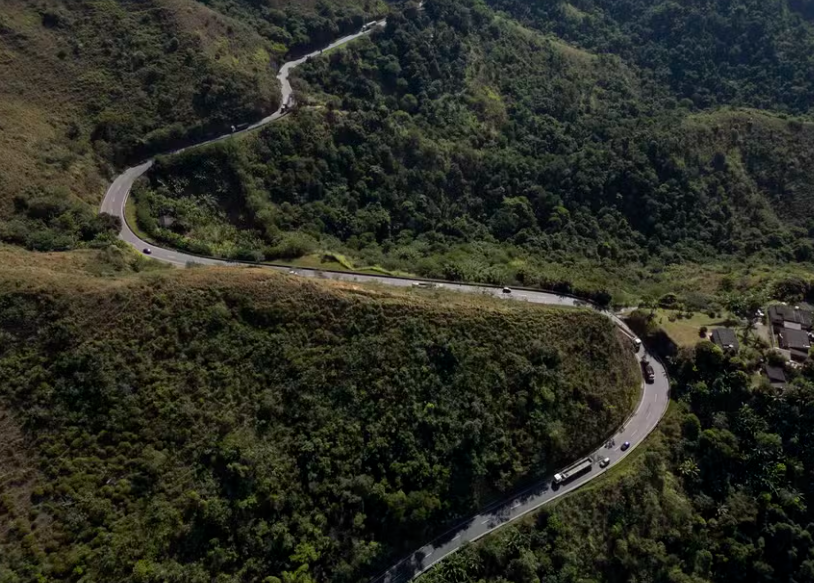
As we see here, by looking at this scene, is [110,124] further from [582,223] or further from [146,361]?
[582,223]

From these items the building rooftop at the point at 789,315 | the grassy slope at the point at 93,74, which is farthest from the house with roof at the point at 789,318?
the grassy slope at the point at 93,74

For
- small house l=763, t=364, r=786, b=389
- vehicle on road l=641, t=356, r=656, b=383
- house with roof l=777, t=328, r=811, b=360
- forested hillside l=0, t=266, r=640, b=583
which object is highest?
house with roof l=777, t=328, r=811, b=360

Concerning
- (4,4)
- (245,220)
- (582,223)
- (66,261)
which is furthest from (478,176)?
(4,4)

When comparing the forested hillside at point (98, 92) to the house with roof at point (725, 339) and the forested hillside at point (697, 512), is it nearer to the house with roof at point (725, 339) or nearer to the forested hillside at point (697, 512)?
the forested hillside at point (697, 512)

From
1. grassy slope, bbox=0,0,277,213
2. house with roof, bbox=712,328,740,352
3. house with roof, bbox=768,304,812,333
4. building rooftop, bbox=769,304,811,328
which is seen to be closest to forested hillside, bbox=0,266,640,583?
house with roof, bbox=712,328,740,352

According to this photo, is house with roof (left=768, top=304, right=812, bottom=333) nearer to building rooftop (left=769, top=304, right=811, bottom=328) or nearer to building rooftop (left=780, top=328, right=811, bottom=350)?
building rooftop (left=769, top=304, right=811, bottom=328)

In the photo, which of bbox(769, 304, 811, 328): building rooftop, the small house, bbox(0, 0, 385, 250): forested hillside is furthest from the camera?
bbox(0, 0, 385, 250): forested hillside

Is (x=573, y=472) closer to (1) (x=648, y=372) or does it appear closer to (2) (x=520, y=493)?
(2) (x=520, y=493)
